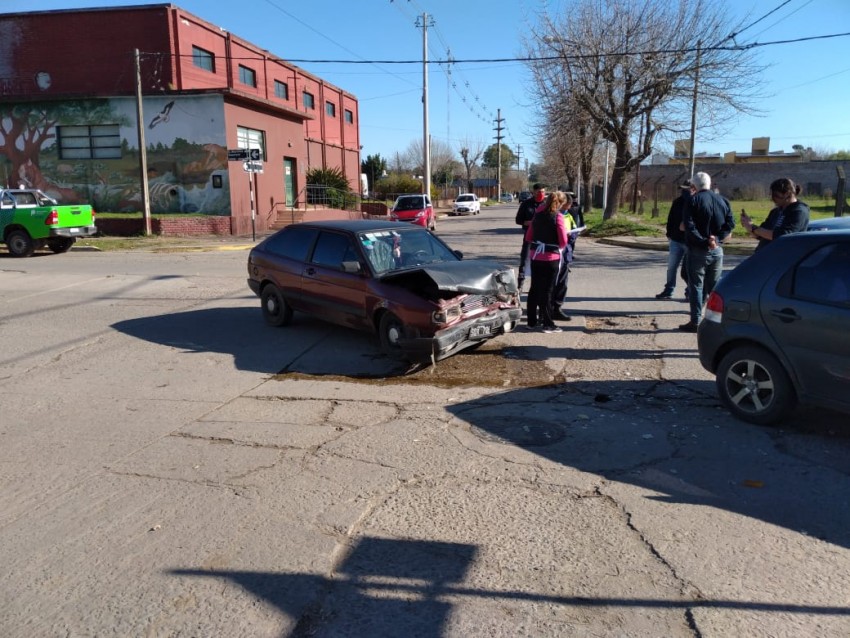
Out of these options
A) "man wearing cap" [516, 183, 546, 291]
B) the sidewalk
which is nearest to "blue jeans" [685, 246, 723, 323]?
"man wearing cap" [516, 183, 546, 291]

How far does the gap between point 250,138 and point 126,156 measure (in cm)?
528

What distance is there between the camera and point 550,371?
7031 millimetres

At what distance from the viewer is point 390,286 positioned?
7.45 metres

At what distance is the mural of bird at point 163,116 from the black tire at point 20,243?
985 cm

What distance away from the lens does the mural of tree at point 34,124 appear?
90.9ft

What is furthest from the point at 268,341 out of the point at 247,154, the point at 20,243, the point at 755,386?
the point at 247,154

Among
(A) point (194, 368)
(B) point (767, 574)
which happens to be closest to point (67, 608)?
(B) point (767, 574)

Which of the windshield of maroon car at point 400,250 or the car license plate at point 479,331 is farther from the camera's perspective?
the windshield of maroon car at point 400,250

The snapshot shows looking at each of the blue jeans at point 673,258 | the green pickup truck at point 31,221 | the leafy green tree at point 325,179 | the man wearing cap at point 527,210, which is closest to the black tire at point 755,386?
the man wearing cap at point 527,210

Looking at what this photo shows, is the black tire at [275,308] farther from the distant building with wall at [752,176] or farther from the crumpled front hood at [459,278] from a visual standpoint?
the distant building with wall at [752,176]

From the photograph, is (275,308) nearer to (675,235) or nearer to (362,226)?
(362,226)

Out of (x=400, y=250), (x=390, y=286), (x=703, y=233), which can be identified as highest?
(x=703, y=233)

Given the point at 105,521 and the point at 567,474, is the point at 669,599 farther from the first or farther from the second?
the point at 105,521

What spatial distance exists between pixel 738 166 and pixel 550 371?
61.1 meters
